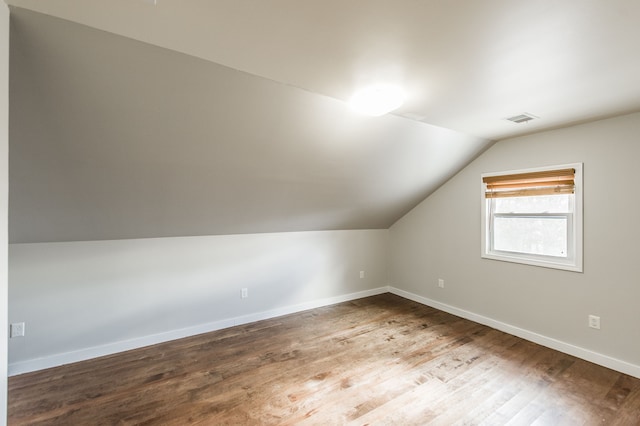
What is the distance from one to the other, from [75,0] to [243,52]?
2.32ft

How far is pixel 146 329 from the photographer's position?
2.92m

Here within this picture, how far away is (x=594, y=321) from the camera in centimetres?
264

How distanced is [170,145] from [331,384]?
2.25 meters

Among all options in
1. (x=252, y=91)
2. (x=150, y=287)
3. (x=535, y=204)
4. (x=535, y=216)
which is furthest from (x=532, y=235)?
(x=150, y=287)

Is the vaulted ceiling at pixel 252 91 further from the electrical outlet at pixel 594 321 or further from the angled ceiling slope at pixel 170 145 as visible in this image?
the electrical outlet at pixel 594 321

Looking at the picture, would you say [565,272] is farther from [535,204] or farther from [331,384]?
[331,384]

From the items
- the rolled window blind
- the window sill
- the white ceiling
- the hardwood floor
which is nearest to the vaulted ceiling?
the white ceiling

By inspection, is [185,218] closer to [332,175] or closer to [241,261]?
[241,261]

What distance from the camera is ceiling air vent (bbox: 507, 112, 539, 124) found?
251cm

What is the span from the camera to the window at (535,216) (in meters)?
2.80

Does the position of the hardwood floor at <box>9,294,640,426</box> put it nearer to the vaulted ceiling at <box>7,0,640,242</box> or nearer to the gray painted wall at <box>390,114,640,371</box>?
the gray painted wall at <box>390,114,640,371</box>

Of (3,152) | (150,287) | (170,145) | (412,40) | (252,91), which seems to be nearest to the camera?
(3,152)

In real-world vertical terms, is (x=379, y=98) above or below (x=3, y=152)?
above

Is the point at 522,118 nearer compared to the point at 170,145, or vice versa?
the point at 170,145
